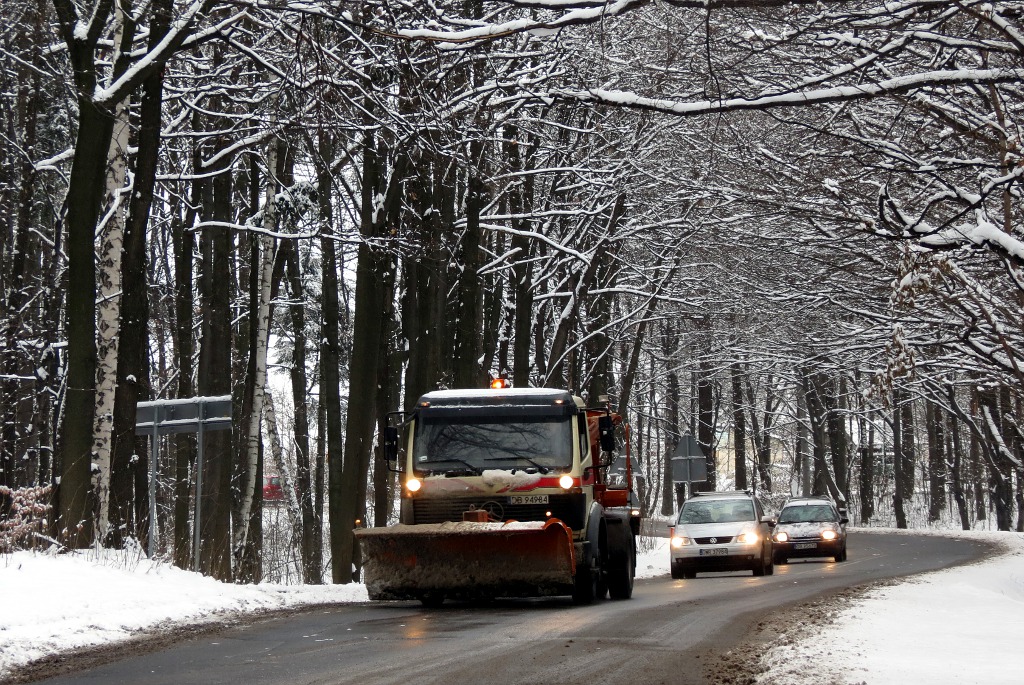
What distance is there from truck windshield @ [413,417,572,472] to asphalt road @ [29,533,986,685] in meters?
1.67

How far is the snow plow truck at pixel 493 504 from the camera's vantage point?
14.9 meters

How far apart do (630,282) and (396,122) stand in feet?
97.5

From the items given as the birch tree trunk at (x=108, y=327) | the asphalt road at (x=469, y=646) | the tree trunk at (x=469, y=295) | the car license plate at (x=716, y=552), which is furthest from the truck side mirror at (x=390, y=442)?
the car license plate at (x=716, y=552)

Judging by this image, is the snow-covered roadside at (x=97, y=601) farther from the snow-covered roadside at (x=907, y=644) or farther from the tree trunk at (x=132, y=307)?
the snow-covered roadside at (x=907, y=644)

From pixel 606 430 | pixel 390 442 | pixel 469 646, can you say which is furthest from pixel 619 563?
pixel 469 646

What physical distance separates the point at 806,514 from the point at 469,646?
25.4 meters

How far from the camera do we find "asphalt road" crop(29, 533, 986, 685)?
30.3 feet

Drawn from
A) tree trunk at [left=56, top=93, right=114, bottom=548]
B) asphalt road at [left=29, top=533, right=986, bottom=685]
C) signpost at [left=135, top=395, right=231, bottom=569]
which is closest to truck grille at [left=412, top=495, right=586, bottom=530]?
asphalt road at [left=29, top=533, right=986, bottom=685]

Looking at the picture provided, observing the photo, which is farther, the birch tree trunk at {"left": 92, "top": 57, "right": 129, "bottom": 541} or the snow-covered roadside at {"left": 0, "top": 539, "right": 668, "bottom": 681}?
the birch tree trunk at {"left": 92, "top": 57, "right": 129, "bottom": 541}

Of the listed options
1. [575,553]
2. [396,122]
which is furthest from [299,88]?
[575,553]

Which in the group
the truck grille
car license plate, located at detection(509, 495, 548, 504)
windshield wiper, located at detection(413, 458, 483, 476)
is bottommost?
the truck grille

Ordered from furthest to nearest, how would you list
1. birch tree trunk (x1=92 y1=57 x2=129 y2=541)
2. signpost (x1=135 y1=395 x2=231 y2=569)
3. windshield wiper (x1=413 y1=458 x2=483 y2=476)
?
birch tree trunk (x1=92 y1=57 x2=129 y2=541)
signpost (x1=135 y1=395 x2=231 y2=569)
windshield wiper (x1=413 y1=458 x2=483 y2=476)

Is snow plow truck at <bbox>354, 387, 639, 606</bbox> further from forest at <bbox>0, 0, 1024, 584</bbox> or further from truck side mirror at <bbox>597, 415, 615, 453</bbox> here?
forest at <bbox>0, 0, 1024, 584</bbox>

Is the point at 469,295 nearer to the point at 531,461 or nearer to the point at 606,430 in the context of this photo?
the point at 606,430
